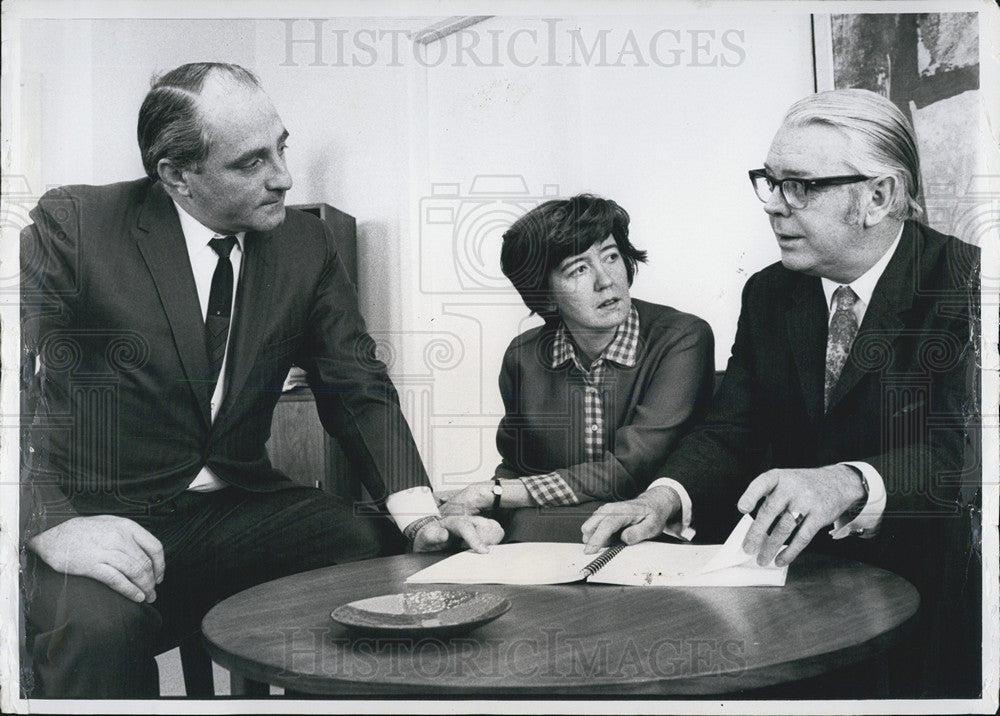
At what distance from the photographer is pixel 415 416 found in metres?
2.07

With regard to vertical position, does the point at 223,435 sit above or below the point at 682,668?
above

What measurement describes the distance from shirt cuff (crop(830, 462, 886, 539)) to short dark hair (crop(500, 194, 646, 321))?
0.64 metres

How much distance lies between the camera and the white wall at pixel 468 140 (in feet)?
6.78

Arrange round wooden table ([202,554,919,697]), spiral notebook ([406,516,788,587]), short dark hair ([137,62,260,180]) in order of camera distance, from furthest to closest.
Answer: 1. short dark hair ([137,62,260,180])
2. spiral notebook ([406,516,788,587])
3. round wooden table ([202,554,919,697])

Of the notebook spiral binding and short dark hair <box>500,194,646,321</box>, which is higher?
short dark hair <box>500,194,646,321</box>

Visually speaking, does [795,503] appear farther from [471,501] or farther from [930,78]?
[930,78]

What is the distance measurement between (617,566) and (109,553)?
1048 mm

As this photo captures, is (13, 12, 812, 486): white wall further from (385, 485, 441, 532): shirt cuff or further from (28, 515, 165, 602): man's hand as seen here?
(28, 515, 165, 602): man's hand

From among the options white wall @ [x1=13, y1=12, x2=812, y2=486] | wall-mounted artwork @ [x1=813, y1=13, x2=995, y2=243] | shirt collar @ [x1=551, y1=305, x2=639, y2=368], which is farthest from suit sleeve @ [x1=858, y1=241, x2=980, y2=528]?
shirt collar @ [x1=551, y1=305, x2=639, y2=368]

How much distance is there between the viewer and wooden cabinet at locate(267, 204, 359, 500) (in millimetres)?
2051

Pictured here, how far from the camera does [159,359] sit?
2.03m

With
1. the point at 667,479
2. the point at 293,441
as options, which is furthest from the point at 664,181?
the point at 293,441

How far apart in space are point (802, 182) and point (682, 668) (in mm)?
1032

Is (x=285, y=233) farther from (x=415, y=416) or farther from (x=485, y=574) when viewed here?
(x=485, y=574)
